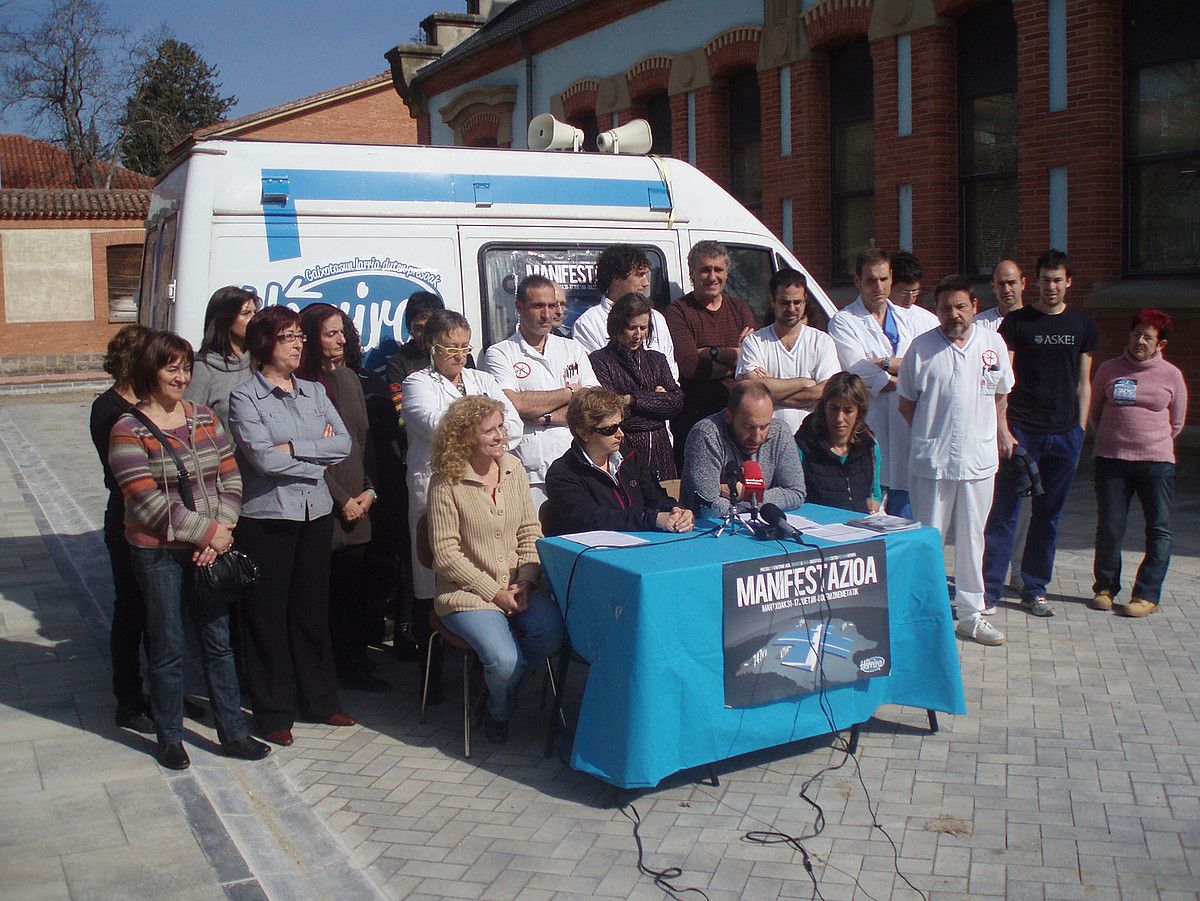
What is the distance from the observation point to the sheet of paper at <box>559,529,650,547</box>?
16.0 feet

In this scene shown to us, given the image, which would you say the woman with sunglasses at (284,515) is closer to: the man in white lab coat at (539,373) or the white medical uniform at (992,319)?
the man in white lab coat at (539,373)

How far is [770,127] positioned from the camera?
50.7 feet

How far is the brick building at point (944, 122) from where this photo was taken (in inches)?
437

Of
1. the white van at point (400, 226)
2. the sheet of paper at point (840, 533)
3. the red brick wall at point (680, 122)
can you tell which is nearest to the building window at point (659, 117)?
the red brick wall at point (680, 122)

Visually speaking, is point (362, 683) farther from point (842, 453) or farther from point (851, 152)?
point (851, 152)

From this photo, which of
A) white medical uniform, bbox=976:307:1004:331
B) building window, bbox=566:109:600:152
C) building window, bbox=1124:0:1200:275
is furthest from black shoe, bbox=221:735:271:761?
building window, bbox=566:109:600:152

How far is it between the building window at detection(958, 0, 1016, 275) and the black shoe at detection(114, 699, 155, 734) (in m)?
9.92

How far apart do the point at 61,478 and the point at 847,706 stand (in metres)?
11.3

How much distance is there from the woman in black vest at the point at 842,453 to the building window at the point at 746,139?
10.5m

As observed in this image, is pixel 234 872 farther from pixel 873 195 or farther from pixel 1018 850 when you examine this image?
pixel 873 195

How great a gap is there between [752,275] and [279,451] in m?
3.75

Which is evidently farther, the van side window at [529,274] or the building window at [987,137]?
the building window at [987,137]

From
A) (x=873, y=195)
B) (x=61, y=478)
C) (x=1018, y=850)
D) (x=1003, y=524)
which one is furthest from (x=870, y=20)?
(x=1018, y=850)

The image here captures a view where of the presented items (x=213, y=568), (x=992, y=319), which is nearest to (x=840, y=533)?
(x=213, y=568)
